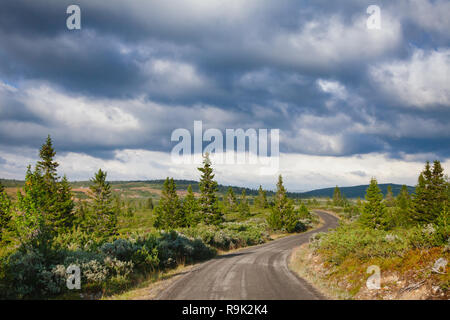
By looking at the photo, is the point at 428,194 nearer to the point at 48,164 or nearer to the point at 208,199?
the point at 208,199

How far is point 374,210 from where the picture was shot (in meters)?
51.5

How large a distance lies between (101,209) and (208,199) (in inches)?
970

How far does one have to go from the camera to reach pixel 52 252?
482 inches

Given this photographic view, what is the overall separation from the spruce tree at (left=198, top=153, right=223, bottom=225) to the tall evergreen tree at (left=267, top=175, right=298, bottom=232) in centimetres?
1359

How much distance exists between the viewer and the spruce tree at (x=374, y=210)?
50.6 metres

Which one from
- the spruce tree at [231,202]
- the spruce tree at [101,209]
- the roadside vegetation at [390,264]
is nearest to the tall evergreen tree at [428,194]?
the roadside vegetation at [390,264]

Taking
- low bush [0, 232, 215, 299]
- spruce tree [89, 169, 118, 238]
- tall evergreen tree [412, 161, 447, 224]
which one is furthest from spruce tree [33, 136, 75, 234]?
tall evergreen tree [412, 161, 447, 224]

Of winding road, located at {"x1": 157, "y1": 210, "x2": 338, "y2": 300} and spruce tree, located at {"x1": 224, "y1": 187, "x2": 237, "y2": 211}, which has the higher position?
winding road, located at {"x1": 157, "y1": 210, "x2": 338, "y2": 300}

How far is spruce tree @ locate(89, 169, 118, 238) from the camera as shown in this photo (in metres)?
57.2

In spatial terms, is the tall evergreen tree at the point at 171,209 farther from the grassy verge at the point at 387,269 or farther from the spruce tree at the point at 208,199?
the grassy verge at the point at 387,269

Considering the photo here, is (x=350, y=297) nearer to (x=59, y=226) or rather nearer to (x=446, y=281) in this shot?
(x=446, y=281)

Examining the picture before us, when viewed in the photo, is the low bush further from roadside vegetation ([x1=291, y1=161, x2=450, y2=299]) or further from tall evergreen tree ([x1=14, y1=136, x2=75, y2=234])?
tall evergreen tree ([x1=14, y1=136, x2=75, y2=234])

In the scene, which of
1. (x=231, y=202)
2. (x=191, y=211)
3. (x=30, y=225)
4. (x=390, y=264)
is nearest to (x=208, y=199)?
(x=191, y=211)

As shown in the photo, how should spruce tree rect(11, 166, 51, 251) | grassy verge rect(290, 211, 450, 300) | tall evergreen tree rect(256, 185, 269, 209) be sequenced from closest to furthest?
grassy verge rect(290, 211, 450, 300) → spruce tree rect(11, 166, 51, 251) → tall evergreen tree rect(256, 185, 269, 209)
